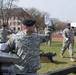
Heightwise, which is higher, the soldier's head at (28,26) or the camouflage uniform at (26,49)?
the soldier's head at (28,26)

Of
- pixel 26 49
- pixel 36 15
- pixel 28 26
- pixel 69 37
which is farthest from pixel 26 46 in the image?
pixel 36 15

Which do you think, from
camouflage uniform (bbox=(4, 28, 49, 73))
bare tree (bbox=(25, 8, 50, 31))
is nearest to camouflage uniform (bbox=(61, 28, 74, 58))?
camouflage uniform (bbox=(4, 28, 49, 73))

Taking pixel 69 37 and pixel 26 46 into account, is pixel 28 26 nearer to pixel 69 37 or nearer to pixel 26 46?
pixel 26 46

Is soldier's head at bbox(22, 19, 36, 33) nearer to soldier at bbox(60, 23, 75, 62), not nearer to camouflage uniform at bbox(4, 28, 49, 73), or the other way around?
camouflage uniform at bbox(4, 28, 49, 73)

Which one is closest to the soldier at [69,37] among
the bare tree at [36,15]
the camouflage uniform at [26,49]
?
the camouflage uniform at [26,49]

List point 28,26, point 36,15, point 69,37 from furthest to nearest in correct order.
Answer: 1. point 36,15
2. point 69,37
3. point 28,26

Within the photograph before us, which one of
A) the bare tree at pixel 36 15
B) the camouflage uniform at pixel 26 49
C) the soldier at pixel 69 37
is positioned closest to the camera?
the camouflage uniform at pixel 26 49

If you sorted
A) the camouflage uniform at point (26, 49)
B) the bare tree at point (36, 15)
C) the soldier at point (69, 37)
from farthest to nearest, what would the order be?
the bare tree at point (36, 15) < the soldier at point (69, 37) < the camouflage uniform at point (26, 49)

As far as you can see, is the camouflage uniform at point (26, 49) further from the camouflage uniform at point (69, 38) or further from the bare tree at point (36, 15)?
the bare tree at point (36, 15)

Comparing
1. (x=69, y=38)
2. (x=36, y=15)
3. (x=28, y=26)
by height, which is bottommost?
(x=69, y=38)

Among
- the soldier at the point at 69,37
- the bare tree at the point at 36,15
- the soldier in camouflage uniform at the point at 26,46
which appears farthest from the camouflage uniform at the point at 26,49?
the bare tree at the point at 36,15

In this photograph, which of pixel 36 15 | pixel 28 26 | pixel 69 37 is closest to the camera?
pixel 28 26

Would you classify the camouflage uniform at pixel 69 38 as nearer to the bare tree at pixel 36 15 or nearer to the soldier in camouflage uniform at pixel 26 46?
the soldier in camouflage uniform at pixel 26 46

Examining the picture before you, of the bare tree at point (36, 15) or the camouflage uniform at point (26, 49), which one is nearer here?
the camouflage uniform at point (26, 49)
